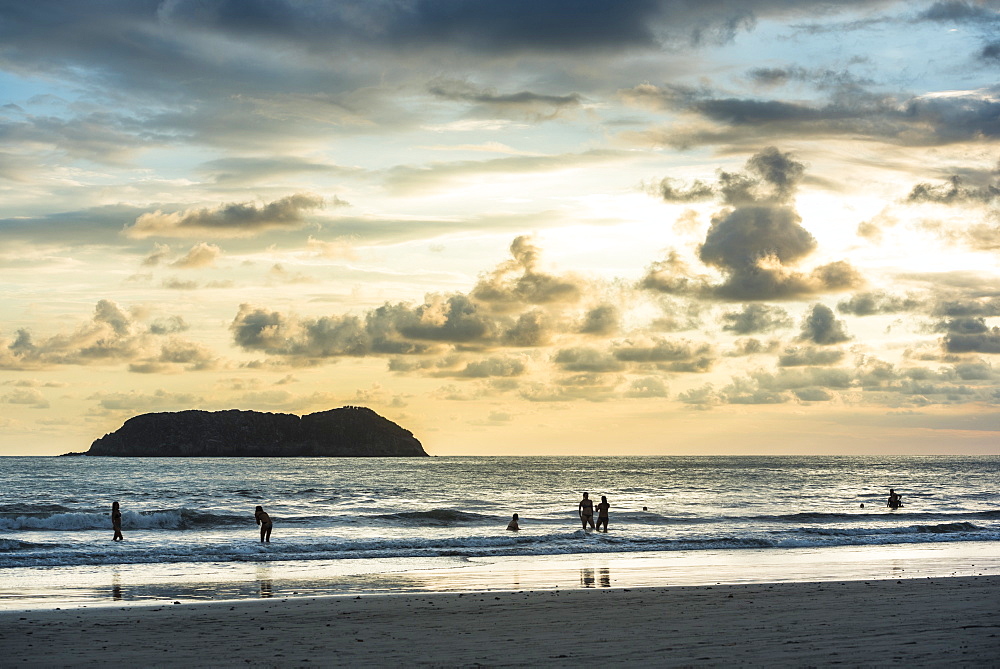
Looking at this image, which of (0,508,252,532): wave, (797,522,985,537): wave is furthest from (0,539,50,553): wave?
(797,522,985,537): wave

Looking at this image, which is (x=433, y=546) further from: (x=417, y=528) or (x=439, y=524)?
(x=439, y=524)

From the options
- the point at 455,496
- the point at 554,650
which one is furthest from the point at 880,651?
the point at 455,496

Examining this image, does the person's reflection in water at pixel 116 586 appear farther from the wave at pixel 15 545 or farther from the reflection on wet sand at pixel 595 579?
the reflection on wet sand at pixel 595 579

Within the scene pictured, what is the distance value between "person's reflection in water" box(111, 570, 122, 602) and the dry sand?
6.46ft

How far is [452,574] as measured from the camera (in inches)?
963

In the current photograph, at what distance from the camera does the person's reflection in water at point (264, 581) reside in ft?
65.0

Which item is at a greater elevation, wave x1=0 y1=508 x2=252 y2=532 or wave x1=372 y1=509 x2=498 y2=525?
wave x1=0 y1=508 x2=252 y2=532

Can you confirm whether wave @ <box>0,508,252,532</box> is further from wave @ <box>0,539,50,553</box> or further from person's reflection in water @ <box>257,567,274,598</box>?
person's reflection in water @ <box>257,567,274,598</box>

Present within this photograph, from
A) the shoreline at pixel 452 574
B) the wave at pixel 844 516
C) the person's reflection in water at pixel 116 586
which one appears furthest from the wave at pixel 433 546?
the wave at pixel 844 516

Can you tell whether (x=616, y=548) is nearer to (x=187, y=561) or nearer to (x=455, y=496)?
(x=187, y=561)

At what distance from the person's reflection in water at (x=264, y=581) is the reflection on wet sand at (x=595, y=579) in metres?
7.46

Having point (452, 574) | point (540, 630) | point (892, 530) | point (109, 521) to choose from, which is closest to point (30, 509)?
point (109, 521)

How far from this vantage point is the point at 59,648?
43.6ft

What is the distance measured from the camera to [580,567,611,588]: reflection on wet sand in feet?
70.4
